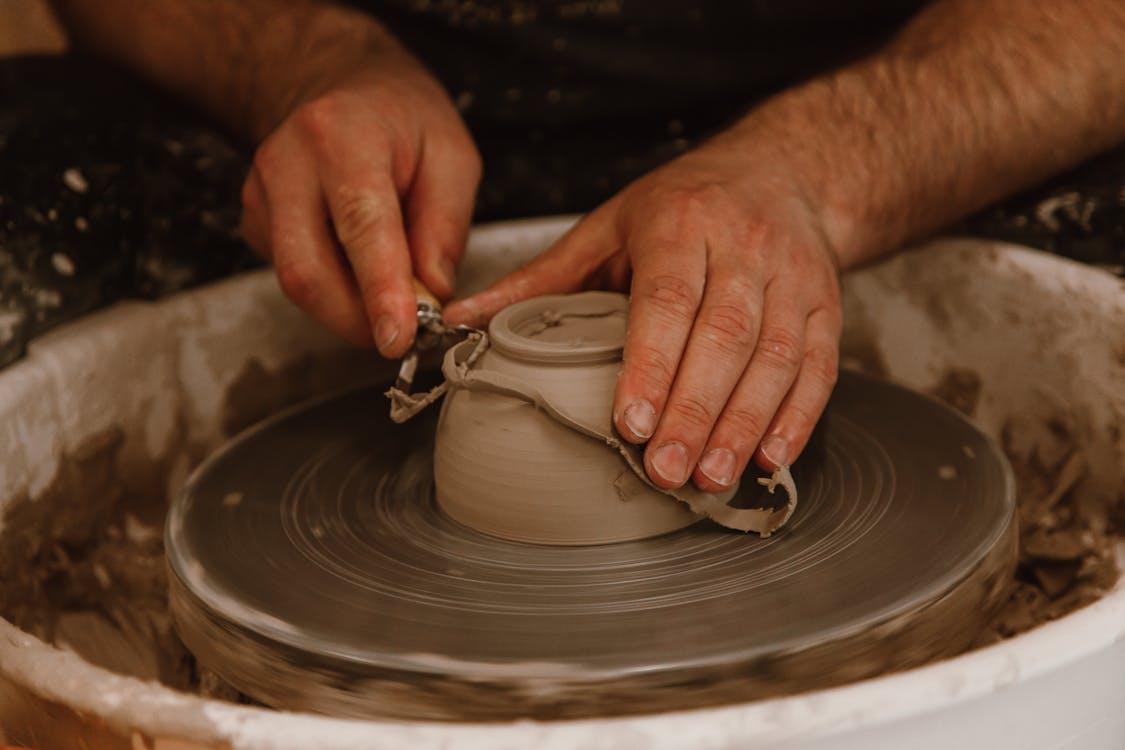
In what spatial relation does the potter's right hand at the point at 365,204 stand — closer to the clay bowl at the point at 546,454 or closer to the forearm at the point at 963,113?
the clay bowl at the point at 546,454

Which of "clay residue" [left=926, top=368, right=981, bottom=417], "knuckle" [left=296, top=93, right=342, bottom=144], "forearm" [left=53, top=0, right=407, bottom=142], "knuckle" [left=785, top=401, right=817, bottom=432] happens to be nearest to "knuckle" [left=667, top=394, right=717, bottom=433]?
"knuckle" [left=785, top=401, right=817, bottom=432]

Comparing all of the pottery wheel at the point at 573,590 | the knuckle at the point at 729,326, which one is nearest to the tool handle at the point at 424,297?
the pottery wheel at the point at 573,590

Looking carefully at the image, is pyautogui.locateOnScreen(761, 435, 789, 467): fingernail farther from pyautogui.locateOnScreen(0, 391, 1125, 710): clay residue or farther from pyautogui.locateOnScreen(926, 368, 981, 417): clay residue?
pyautogui.locateOnScreen(926, 368, 981, 417): clay residue

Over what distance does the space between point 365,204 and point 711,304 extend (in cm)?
36

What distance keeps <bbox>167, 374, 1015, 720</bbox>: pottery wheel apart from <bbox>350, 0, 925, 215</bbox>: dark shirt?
677 millimetres

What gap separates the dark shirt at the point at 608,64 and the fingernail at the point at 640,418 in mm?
822

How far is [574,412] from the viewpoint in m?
0.92

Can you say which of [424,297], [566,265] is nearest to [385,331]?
[424,297]

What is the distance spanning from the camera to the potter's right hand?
3.46 ft

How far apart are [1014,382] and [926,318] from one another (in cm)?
14

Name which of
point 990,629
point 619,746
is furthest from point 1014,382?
point 619,746

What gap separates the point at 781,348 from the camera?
96 centimetres

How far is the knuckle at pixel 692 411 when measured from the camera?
88 cm

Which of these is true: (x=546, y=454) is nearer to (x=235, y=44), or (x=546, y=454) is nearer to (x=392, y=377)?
(x=392, y=377)
